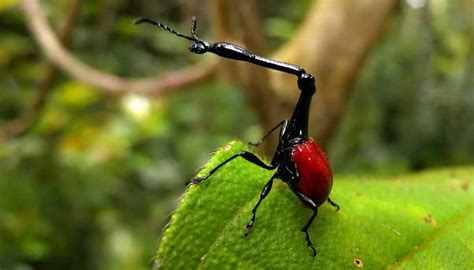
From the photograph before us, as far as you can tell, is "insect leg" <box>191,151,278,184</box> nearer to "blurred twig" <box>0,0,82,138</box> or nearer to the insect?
the insect

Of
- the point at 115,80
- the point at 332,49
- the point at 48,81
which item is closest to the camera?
A: the point at 332,49

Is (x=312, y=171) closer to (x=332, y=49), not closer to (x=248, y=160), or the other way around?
(x=248, y=160)

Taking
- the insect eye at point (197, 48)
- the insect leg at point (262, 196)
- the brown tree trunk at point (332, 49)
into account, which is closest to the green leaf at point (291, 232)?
the insect leg at point (262, 196)

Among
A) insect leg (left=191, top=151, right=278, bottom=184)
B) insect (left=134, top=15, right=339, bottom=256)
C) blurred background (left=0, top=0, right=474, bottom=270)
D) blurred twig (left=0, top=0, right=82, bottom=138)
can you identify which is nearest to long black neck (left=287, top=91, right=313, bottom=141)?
insect (left=134, top=15, right=339, bottom=256)

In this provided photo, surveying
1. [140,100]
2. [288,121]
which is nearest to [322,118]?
[288,121]

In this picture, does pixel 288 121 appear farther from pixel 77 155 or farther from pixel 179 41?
pixel 179 41

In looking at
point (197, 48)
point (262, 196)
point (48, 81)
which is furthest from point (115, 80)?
point (262, 196)
